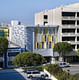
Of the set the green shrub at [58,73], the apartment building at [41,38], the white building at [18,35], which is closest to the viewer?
the green shrub at [58,73]

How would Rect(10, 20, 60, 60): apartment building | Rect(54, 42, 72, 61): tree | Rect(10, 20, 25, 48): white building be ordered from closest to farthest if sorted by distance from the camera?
Rect(54, 42, 72, 61): tree
Rect(10, 20, 60, 60): apartment building
Rect(10, 20, 25, 48): white building

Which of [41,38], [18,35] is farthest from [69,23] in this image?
[18,35]

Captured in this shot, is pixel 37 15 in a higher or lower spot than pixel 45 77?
higher

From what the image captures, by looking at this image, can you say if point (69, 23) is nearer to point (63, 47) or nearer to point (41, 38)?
point (63, 47)

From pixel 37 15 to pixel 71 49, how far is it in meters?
25.2

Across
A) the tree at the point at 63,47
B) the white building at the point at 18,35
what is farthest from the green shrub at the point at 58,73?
the white building at the point at 18,35

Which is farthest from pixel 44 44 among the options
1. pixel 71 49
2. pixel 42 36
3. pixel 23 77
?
pixel 23 77

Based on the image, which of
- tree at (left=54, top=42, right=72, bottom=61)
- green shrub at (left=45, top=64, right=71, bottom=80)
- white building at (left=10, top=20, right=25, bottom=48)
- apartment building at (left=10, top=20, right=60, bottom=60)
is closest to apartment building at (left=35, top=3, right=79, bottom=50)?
apartment building at (left=10, top=20, right=60, bottom=60)

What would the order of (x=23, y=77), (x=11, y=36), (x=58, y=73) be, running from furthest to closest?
(x=11, y=36)
(x=23, y=77)
(x=58, y=73)

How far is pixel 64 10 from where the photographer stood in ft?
195

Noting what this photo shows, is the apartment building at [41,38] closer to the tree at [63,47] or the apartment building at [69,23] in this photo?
the apartment building at [69,23]

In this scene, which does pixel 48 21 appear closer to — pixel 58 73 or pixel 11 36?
pixel 11 36

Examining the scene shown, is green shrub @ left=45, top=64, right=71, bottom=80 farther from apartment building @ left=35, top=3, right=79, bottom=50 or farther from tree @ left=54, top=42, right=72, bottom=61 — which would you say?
apartment building @ left=35, top=3, right=79, bottom=50

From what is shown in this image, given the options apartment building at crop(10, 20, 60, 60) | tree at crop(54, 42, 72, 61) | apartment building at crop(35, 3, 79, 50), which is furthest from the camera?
apartment building at crop(35, 3, 79, 50)
